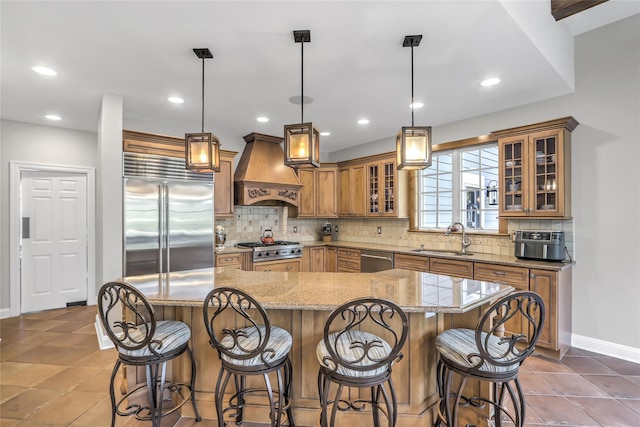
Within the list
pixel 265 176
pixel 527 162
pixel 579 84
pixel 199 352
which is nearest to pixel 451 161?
pixel 527 162

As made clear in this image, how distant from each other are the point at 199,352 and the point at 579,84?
4.38 metres

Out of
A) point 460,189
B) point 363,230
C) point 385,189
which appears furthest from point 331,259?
point 460,189

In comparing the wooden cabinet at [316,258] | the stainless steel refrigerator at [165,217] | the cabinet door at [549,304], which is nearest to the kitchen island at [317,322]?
the cabinet door at [549,304]

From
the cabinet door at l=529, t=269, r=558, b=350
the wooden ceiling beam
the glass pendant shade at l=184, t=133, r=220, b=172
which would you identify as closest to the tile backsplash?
the cabinet door at l=529, t=269, r=558, b=350

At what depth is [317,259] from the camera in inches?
217

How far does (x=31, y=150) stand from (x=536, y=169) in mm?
6423

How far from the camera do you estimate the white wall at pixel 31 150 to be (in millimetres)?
4199

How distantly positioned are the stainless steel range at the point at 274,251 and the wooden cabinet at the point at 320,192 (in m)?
0.83

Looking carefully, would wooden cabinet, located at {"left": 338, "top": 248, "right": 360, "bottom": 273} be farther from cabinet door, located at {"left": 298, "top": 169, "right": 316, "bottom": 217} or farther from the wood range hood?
the wood range hood

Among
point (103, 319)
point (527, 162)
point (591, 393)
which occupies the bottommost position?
point (591, 393)

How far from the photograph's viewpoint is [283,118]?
4211mm

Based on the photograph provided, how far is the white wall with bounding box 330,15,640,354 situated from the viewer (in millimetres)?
3004

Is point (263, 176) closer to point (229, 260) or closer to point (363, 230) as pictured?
point (229, 260)

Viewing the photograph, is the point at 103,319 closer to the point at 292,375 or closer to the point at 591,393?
the point at 292,375
